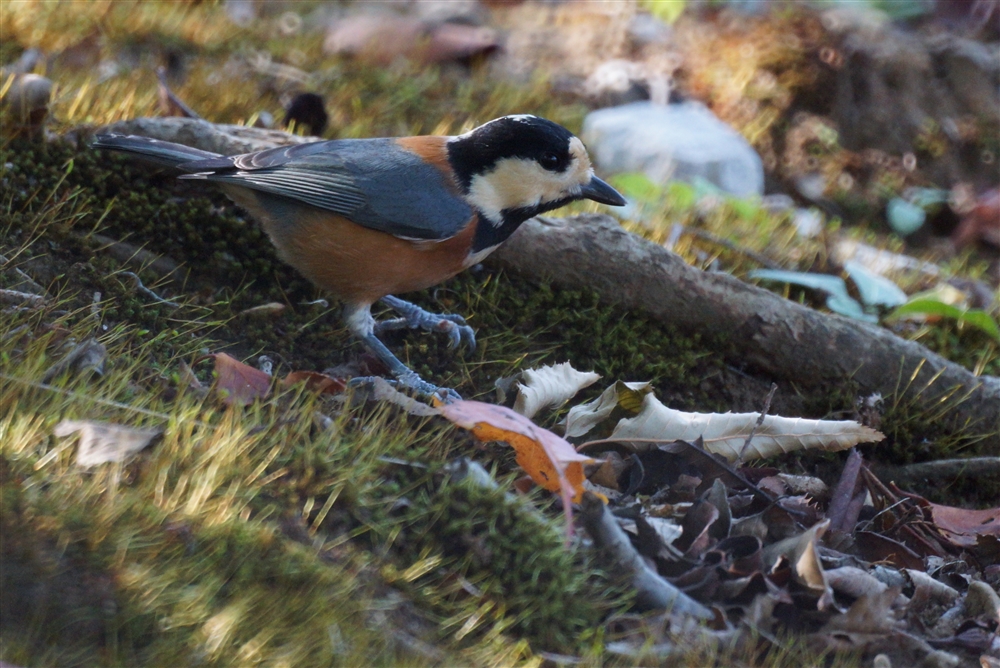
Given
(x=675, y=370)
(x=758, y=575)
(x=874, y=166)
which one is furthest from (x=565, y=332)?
(x=874, y=166)

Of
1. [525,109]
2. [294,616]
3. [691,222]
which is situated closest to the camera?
[294,616]

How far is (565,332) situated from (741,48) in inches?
137

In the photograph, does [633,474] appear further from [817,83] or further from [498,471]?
[817,83]

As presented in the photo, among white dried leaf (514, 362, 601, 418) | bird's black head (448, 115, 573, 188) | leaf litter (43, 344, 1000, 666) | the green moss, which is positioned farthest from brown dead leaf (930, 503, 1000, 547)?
bird's black head (448, 115, 573, 188)

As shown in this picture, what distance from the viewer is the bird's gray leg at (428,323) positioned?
3.38 metres

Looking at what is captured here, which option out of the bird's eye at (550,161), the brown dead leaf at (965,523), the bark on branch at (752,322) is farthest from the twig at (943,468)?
the bird's eye at (550,161)

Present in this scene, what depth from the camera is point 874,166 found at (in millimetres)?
5930

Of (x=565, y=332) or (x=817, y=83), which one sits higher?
(x=817, y=83)

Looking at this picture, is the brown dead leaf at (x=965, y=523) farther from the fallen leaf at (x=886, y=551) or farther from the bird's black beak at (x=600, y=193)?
the bird's black beak at (x=600, y=193)

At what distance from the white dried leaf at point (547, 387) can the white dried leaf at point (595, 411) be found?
94 mm

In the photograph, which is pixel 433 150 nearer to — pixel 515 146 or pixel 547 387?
pixel 515 146

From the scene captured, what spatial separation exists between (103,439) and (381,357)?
47.3 inches

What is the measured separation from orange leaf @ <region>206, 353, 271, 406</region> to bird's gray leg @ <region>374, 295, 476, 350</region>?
84 centimetres

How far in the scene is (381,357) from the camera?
3188 millimetres
